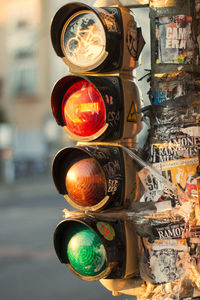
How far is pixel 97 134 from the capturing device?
1.65 m

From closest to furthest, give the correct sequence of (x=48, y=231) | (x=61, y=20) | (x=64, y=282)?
(x=61, y=20) < (x=64, y=282) < (x=48, y=231)

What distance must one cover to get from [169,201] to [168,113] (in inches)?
10.6

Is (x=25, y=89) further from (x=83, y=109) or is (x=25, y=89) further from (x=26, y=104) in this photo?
(x=83, y=109)

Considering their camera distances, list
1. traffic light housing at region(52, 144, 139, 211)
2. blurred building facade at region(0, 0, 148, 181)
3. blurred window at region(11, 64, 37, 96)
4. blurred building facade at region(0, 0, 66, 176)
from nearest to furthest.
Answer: traffic light housing at region(52, 144, 139, 211) < blurred building facade at region(0, 0, 148, 181) < blurred building facade at region(0, 0, 66, 176) < blurred window at region(11, 64, 37, 96)

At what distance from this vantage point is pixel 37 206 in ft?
52.0

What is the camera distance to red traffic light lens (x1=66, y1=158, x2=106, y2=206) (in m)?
1.60

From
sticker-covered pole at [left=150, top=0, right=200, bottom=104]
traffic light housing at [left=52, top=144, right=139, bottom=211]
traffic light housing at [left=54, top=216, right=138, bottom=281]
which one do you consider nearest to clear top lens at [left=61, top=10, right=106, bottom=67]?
sticker-covered pole at [left=150, top=0, right=200, bottom=104]

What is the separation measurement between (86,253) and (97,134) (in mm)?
365

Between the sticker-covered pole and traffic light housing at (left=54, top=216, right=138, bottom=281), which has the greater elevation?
the sticker-covered pole

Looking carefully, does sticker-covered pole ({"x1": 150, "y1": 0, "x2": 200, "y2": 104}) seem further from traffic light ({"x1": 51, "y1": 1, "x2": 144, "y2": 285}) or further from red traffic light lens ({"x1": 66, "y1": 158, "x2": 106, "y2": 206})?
red traffic light lens ({"x1": 66, "y1": 158, "x2": 106, "y2": 206})

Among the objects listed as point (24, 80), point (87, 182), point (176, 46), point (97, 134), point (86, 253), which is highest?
point (176, 46)

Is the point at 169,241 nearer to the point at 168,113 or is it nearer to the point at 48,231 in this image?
the point at 168,113

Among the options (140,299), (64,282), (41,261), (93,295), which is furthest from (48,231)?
(140,299)

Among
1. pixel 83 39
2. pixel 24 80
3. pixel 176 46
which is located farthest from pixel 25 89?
pixel 176 46
